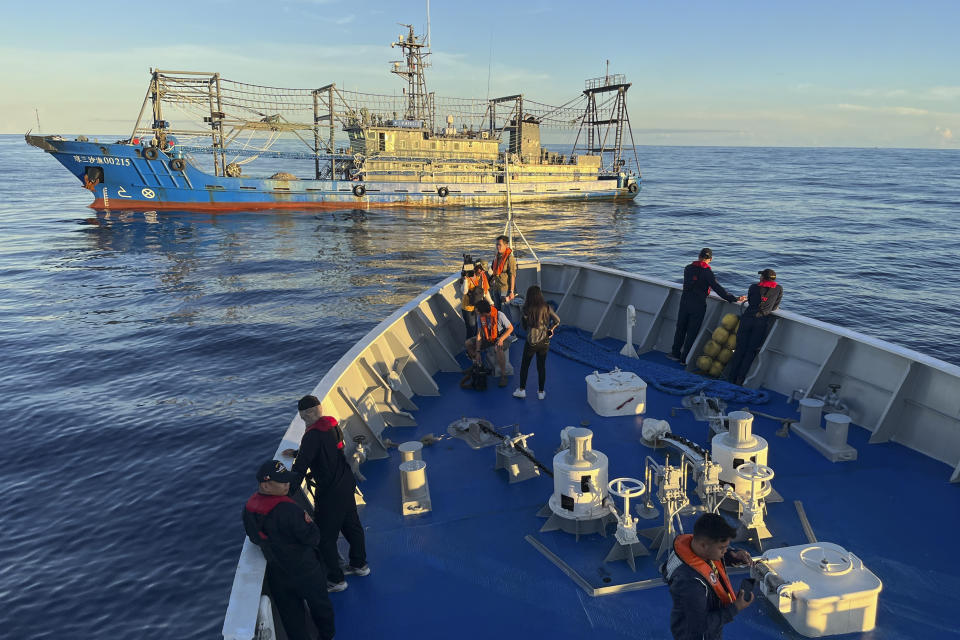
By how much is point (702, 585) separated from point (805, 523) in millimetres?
2951

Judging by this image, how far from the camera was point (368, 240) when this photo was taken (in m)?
40.1

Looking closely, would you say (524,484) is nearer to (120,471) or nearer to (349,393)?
(349,393)

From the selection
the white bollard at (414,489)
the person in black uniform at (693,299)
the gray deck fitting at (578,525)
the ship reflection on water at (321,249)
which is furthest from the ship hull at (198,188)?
the gray deck fitting at (578,525)

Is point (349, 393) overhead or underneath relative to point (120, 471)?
overhead

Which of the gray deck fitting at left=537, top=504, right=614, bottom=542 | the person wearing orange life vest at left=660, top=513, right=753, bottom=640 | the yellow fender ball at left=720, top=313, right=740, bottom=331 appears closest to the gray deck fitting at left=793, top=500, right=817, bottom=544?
the gray deck fitting at left=537, top=504, right=614, bottom=542

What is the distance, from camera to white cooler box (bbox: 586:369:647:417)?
6.93m

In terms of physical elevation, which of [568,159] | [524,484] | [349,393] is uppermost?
[568,159]

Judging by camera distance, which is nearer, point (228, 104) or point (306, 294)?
point (306, 294)

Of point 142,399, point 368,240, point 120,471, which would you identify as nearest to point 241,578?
point 120,471

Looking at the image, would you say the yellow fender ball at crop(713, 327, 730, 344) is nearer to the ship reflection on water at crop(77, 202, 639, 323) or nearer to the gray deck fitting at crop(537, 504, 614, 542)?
the gray deck fitting at crop(537, 504, 614, 542)

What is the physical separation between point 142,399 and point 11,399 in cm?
330

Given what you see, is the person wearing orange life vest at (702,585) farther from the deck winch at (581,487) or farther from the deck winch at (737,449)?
the deck winch at (737,449)

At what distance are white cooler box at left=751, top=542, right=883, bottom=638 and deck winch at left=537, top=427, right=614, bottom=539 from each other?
1248 mm

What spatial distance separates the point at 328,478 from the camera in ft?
13.3
